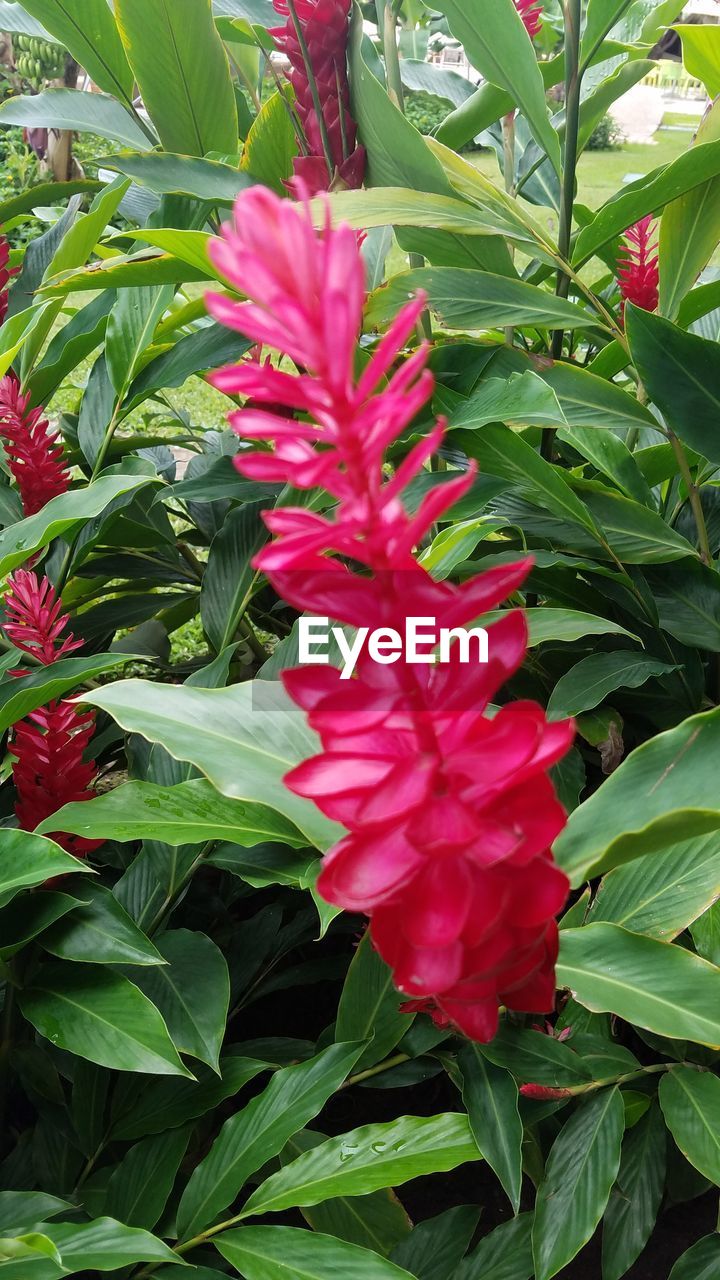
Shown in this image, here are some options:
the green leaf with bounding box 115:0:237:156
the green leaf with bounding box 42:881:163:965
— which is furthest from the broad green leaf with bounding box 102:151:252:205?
the green leaf with bounding box 42:881:163:965

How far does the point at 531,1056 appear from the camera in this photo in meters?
0.86

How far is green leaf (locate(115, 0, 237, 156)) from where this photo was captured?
46.4 inches

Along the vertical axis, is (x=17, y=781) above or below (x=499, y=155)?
below

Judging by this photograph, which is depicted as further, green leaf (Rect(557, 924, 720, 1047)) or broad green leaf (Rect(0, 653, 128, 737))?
broad green leaf (Rect(0, 653, 128, 737))

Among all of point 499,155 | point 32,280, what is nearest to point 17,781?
point 32,280

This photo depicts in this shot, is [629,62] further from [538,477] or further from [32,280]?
[32,280]

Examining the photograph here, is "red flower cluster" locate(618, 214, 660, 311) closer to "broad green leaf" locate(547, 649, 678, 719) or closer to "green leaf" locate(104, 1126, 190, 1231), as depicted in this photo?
"broad green leaf" locate(547, 649, 678, 719)

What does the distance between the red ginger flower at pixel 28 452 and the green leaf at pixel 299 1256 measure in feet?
2.43

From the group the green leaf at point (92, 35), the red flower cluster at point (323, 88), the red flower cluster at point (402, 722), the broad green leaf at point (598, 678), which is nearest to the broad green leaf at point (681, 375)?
the broad green leaf at point (598, 678)

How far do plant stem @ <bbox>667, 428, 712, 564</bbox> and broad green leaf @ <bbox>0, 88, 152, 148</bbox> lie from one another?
84 cm

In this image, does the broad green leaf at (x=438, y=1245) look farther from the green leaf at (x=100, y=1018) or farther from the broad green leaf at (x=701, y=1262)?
the green leaf at (x=100, y=1018)

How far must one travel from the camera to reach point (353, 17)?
1034 mm

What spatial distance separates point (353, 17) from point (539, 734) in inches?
37.2

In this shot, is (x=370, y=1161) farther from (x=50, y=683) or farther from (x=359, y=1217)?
(x=50, y=683)
